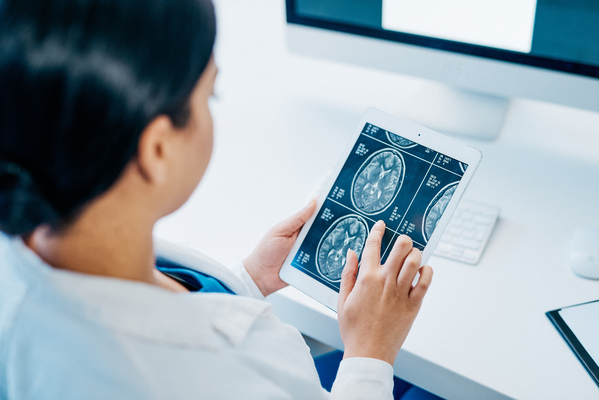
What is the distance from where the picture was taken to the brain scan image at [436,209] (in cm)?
68

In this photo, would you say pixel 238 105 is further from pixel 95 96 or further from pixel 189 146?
pixel 95 96

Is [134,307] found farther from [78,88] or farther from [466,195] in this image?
[466,195]

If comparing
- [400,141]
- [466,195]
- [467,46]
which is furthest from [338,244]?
[467,46]

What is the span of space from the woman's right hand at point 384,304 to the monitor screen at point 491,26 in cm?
42

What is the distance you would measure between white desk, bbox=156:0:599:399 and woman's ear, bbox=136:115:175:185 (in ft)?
0.45

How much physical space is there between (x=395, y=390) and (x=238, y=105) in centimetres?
69

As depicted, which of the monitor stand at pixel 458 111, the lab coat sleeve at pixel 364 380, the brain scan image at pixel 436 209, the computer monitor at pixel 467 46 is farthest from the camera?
the monitor stand at pixel 458 111

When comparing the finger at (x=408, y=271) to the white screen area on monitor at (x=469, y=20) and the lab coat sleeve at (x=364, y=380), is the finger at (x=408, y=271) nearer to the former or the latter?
the lab coat sleeve at (x=364, y=380)

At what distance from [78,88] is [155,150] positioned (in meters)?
0.09

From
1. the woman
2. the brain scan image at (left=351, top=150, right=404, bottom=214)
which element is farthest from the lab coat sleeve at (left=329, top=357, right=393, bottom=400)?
the brain scan image at (left=351, top=150, right=404, bottom=214)

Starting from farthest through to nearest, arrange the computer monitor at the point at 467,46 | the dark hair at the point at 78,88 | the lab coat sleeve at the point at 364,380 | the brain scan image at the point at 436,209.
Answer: the computer monitor at the point at 467,46 < the brain scan image at the point at 436,209 < the lab coat sleeve at the point at 364,380 < the dark hair at the point at 78,88

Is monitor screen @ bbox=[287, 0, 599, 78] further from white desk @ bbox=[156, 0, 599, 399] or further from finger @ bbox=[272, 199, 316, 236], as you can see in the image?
finger @ bbox=[272, 199, 316, 236]

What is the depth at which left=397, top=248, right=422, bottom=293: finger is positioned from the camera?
622 millimetres

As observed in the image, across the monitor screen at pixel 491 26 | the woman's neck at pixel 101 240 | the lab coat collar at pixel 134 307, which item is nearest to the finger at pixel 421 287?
the lab coat collar at pixel 134 307
